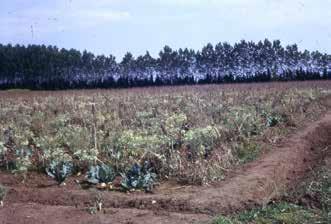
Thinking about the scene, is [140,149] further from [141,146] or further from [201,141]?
[201,141]

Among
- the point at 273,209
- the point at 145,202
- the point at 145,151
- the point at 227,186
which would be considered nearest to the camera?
the point at 273,209

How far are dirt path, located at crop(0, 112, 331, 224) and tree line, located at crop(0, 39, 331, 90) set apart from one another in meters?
41.3

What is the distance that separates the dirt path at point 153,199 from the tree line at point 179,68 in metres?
41.3

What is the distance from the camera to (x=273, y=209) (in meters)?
7.19

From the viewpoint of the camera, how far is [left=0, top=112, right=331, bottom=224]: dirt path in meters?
7.32

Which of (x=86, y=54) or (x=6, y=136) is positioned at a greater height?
(x=86, y=54)

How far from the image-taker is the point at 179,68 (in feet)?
196

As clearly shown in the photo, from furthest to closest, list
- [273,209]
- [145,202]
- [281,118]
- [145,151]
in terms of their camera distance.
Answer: [281,118] → [145,151] → [145,202] → [273,209]

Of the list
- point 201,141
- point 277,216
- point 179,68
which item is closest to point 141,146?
point 201,141

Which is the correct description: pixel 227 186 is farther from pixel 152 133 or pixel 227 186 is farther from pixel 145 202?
pixel 152 133

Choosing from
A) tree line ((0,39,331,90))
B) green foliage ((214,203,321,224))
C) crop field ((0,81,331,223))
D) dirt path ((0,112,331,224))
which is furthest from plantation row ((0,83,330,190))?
tree line ((0,39,331,90))

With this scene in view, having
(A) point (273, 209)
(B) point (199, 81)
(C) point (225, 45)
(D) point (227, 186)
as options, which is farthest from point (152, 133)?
(C) point (225, 45)

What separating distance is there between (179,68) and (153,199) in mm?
51995

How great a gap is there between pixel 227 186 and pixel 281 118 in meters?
8.10
